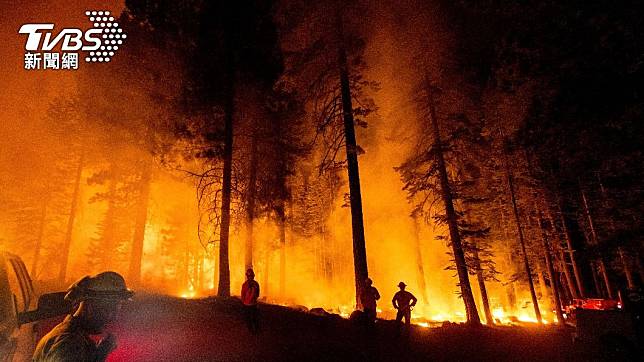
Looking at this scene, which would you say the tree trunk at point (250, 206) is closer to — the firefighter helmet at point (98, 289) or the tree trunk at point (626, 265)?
the firefighter helmet at point (98, 289)

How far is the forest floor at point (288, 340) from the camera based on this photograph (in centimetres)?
822

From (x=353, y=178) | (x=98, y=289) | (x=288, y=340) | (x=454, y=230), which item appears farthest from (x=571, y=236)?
(x=98, y=289)

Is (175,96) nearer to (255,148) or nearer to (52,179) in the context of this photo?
(255,148)

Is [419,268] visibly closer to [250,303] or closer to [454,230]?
[454,230]

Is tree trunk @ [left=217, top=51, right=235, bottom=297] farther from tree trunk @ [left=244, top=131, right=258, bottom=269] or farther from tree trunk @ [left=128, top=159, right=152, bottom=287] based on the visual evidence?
tree trunk @ [left=128, top=159, right=152, bottom=287]

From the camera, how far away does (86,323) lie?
278cm

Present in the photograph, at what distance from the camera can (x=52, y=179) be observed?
33906 millimetres

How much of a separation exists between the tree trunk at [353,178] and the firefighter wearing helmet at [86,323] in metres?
10.0

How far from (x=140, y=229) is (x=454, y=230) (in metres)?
17.6

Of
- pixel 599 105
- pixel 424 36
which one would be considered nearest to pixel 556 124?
pixel 599 105

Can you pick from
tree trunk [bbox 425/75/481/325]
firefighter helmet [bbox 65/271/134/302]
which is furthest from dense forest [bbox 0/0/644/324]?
firefighter helmet [bbox 65/271/134/302]

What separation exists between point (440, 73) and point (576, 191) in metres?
15.1

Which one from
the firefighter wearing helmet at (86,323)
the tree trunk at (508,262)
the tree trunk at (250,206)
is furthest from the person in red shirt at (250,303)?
the tree trunk at (508,262)

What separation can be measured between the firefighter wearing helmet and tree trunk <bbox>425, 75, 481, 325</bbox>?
14.9m
